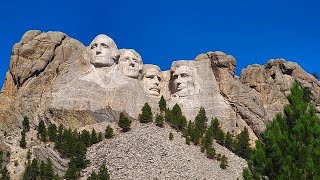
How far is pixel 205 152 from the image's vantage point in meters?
43.1

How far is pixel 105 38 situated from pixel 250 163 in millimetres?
19107

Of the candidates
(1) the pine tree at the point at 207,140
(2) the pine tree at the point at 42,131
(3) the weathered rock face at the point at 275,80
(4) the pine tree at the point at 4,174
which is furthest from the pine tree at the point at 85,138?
(3) the weathered rock face at the point at 275,80

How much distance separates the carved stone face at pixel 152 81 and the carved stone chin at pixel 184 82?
4.09 ft

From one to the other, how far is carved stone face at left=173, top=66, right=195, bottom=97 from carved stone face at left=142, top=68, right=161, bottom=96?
51.6 inches

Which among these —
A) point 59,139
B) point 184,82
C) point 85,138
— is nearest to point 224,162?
point 85,138

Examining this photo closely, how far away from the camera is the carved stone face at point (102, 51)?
154ft

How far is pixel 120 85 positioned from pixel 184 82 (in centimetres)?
400

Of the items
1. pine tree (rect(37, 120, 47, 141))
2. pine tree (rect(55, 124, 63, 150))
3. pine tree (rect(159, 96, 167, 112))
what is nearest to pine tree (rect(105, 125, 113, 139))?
pine tree (rect(55, 124, 63, 150))

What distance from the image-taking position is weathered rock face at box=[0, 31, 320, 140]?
45.4m

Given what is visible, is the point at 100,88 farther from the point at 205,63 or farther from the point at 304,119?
the point at 304,119

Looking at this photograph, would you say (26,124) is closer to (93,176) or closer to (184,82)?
Result: (93,176)

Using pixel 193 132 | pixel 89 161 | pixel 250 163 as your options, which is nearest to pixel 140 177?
pixel 89 161

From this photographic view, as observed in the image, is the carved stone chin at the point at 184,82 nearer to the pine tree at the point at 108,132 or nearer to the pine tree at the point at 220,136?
the pine tree at the point at 220,136

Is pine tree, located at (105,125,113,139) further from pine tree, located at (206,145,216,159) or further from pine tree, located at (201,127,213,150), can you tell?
pine tree, located at (206,145,216,159)
